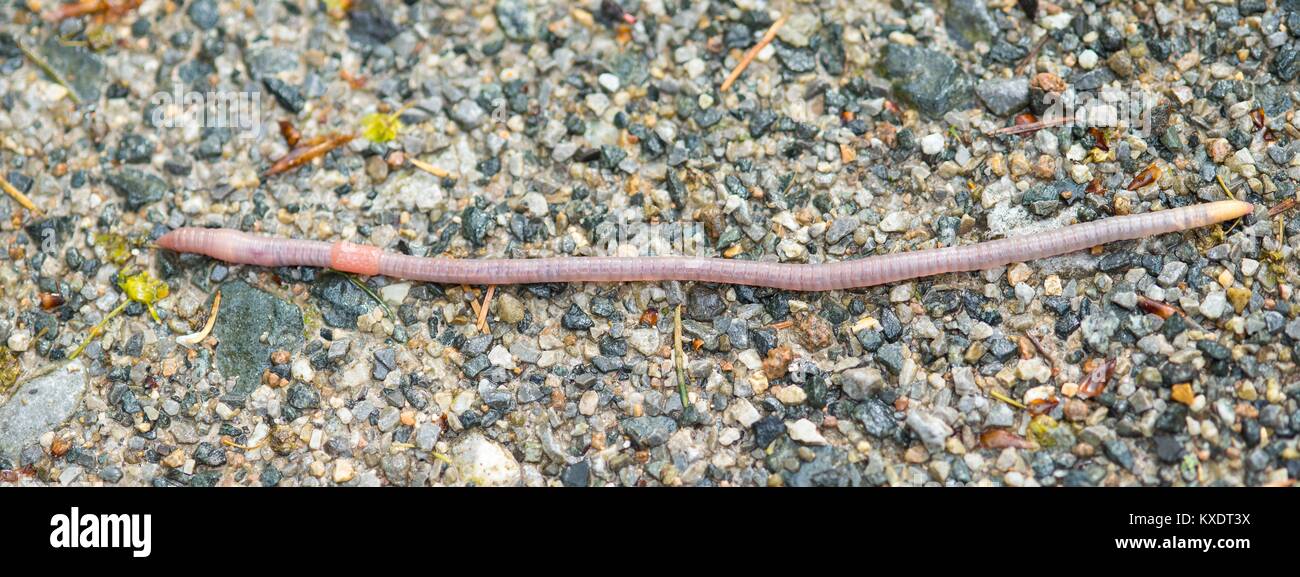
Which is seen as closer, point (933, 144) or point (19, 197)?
point (933, 144)

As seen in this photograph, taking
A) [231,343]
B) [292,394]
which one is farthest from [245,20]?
[292,394]

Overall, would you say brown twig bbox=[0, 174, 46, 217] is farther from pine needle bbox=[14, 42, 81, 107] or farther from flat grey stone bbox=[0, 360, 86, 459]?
flat grey stone bbox=[0, 360, 86, 459]

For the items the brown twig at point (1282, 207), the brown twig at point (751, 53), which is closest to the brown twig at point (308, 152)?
the brown twig at point (751, 53)

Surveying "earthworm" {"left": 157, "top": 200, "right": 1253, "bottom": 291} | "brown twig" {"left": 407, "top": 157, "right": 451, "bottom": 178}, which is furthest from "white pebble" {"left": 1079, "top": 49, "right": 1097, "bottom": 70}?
"brown twig" {"left": 407, "top": 157, "right": 451, "bottom": 178}

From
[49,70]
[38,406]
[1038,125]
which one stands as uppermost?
[1038,125]

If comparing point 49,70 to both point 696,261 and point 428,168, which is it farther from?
point 696,261

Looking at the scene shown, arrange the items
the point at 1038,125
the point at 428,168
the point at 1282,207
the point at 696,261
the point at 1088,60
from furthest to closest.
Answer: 1. the point at 428,168
2. the point at 1088,60
3. the point at 1038,125
4. the point at 696,261
5. the point at 1282,207

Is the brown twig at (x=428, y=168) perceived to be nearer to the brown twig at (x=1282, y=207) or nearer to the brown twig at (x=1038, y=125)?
the brown twig at (x=1038, y=125)

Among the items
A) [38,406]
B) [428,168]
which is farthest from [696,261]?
[38,406]
